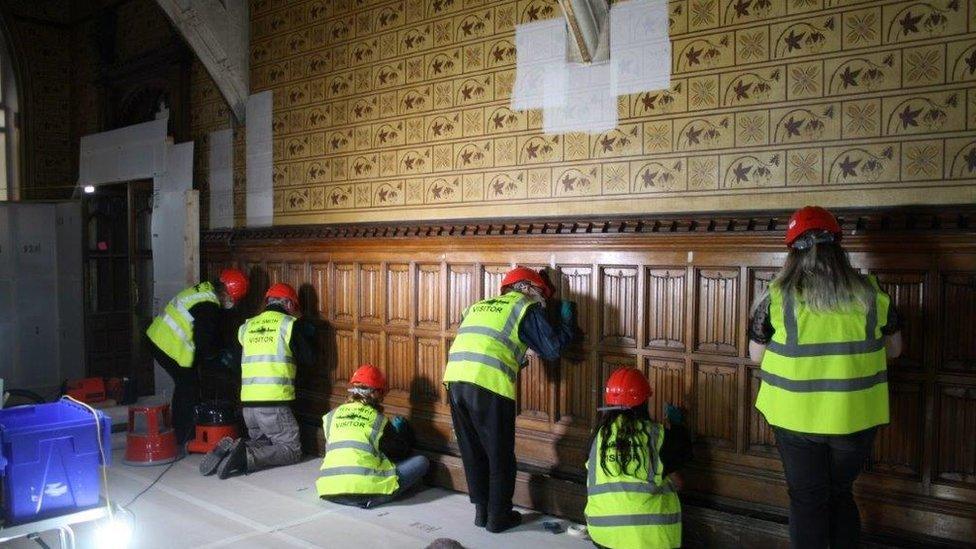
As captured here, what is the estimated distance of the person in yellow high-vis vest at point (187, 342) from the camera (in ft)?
19.3

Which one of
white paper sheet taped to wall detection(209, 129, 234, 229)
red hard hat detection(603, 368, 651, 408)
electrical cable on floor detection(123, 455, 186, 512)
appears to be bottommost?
electrical cable on floor detection(123, 455, 186, 512)

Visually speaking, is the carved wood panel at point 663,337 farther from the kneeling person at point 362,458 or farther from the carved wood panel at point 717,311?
the kneeling person at point 362,458

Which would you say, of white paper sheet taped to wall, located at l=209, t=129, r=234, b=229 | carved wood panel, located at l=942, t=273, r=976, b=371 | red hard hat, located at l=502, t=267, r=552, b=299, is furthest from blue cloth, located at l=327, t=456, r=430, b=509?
white paper sheet taped to wall, located at l=209, t=129, r=234, b=229

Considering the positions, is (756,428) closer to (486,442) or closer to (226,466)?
(486,442)

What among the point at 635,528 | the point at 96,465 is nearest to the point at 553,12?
the point at 635,528

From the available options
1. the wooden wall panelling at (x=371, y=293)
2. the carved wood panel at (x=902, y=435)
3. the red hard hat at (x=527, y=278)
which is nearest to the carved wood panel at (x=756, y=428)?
the carved wood panel at (x=902, y=435)

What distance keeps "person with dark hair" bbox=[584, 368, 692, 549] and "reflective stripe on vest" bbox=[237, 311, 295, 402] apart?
2.68 metres

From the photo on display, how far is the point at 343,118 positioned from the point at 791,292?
3777 mm

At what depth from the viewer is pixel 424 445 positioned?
16.7 ft

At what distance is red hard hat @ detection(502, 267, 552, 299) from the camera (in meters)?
4.16

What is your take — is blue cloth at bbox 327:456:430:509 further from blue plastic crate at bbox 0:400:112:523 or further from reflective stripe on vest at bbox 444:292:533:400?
blue plastic crate at bbox 0:400:112:523

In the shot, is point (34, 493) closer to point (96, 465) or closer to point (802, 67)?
point (96, 465)

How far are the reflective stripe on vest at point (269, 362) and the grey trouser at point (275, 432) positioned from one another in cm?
11

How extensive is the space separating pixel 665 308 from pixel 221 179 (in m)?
4.46
